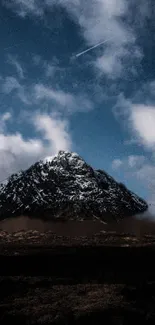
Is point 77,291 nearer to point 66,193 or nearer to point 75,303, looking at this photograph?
point 75,303

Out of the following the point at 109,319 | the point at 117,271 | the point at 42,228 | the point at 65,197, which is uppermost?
the point at 65,197

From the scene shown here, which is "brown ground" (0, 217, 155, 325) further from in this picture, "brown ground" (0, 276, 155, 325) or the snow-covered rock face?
the snow-covered rock face

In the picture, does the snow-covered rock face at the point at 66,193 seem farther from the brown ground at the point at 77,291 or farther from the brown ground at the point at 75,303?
the brown ground at the point at 75,303

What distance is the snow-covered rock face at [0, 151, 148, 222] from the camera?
14540 centimetres

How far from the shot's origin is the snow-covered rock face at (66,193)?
14540 centimetres

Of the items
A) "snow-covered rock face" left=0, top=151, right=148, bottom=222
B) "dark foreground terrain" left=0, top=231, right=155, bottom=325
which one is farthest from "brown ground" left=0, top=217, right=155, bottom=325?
"snow-covered rock face" left=0, top=151, right=148, bottom=222

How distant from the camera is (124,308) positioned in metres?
23.3

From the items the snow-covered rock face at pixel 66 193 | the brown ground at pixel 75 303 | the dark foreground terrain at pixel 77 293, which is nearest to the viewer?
the brown ground at pixel 75 303

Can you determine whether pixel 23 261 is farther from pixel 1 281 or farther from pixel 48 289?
pixel 48 289

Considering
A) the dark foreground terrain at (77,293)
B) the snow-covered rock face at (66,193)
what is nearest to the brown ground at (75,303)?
the dark foreground terrain at (77,293)

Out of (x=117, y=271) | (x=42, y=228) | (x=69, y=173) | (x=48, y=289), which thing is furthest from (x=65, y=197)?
(x=48, y=289)

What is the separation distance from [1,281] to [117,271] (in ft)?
46.8

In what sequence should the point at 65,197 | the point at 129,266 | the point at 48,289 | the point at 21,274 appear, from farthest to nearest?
the point at 65,197
the point at 129,266
the point at 21,274
the point at 48,289

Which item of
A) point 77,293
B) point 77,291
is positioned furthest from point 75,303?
point 77,291
